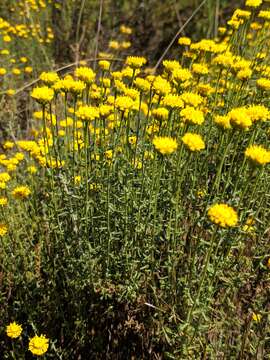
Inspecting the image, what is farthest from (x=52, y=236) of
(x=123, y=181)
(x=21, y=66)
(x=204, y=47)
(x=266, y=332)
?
(x=21, y=66)

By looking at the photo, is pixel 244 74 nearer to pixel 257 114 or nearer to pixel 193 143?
pixel 257 114

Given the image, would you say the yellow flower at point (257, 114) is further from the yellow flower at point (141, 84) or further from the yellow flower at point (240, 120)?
the yellow flower at point (141, 84)

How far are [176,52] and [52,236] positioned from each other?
5.79 meters

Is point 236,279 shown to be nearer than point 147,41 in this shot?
Yes

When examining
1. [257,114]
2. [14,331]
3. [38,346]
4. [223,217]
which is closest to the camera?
[223,217]

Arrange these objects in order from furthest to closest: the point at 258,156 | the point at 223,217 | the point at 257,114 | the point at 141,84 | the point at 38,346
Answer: the point at 141,84, the point at 38,346, the point at 257,114, the point at 258,156, the point at 223,217

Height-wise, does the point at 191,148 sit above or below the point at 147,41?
above

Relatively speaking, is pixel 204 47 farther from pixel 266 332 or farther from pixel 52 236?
pixel 266 332

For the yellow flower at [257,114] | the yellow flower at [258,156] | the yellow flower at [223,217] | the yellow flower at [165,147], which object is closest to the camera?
the yellow flower at [223,217]

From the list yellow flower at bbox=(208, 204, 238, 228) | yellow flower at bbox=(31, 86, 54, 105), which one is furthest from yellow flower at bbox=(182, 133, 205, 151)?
yellow flower at bbox=(31, 86, 54, 105)

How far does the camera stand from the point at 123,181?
8.54ft

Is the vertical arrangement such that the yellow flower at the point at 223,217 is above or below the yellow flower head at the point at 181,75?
below

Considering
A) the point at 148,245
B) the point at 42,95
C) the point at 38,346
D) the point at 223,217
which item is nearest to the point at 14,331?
the point at 38,346

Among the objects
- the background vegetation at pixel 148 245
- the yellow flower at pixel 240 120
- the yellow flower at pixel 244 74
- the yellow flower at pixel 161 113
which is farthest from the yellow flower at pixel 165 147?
the yellow flower at pixel 244 74
